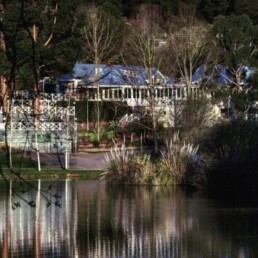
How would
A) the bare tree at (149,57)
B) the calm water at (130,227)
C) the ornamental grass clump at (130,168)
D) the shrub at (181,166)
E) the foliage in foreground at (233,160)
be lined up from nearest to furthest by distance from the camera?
the calm water at (130,227), the foliage in foreground at (233,160), the shrub at (181,166), the ornamental grass clump at (130,168), the bare tree at (149,57)

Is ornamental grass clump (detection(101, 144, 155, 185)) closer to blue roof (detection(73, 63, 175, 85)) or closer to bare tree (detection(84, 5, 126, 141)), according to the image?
blue roof (detection(73, 63, 175, 85))

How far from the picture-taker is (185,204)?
25.9 meters

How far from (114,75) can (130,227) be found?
42.1m

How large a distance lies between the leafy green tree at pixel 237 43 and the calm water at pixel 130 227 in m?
30.9

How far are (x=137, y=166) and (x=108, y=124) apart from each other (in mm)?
26166

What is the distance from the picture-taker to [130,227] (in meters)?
21.1

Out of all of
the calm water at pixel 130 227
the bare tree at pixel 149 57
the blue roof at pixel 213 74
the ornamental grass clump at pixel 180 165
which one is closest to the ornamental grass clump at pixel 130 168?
the ornamental grass clump at pixel 180 165

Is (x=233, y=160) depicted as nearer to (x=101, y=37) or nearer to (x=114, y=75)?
(x=114, y=75)

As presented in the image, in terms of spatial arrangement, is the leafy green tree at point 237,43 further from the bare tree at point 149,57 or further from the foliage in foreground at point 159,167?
the foliage in foreground at point 159,167

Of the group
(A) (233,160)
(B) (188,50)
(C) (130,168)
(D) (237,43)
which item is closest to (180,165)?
(C) (130,168)

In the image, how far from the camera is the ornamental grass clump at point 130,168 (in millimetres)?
31969

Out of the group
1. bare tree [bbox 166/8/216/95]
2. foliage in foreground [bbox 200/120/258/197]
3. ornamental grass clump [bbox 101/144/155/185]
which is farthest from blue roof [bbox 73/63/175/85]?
foliage in foreground [bbox 200/120/258/197]

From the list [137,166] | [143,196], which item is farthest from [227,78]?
[143,196]

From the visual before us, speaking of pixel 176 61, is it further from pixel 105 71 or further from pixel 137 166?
pixel 137 166
